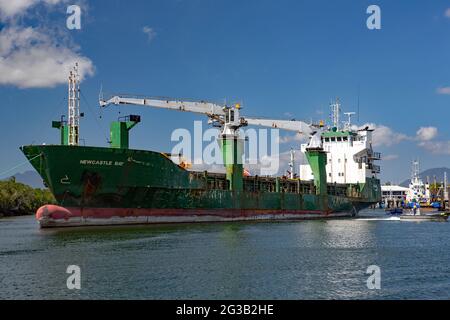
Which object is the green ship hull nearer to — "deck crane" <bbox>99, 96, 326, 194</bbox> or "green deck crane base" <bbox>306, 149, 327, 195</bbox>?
"deck crane" <bbox>99, 96, 326, 194</bbox>

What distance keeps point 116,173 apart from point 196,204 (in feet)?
22.3

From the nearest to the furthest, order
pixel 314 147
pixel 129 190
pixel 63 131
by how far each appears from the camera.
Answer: pixel 129 190, pixel 63 131, pixel 314 147

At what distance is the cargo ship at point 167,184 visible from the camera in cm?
2933

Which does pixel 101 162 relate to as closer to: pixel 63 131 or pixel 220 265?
pixel 63 131

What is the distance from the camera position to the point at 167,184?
109 feet

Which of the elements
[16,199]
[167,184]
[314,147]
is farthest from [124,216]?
[16,199]

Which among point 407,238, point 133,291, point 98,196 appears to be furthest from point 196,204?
point 133,291

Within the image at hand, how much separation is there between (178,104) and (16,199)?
43.3 meters

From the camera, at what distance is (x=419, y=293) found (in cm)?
1339

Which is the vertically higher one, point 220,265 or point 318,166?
point 318,166

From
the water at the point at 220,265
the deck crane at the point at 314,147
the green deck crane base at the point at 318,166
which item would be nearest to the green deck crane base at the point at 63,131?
the water at the point at 220,265

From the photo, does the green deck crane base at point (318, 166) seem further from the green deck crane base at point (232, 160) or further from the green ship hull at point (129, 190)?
the green deck crane base at point (232, 160)

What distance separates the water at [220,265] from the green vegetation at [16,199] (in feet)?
151
